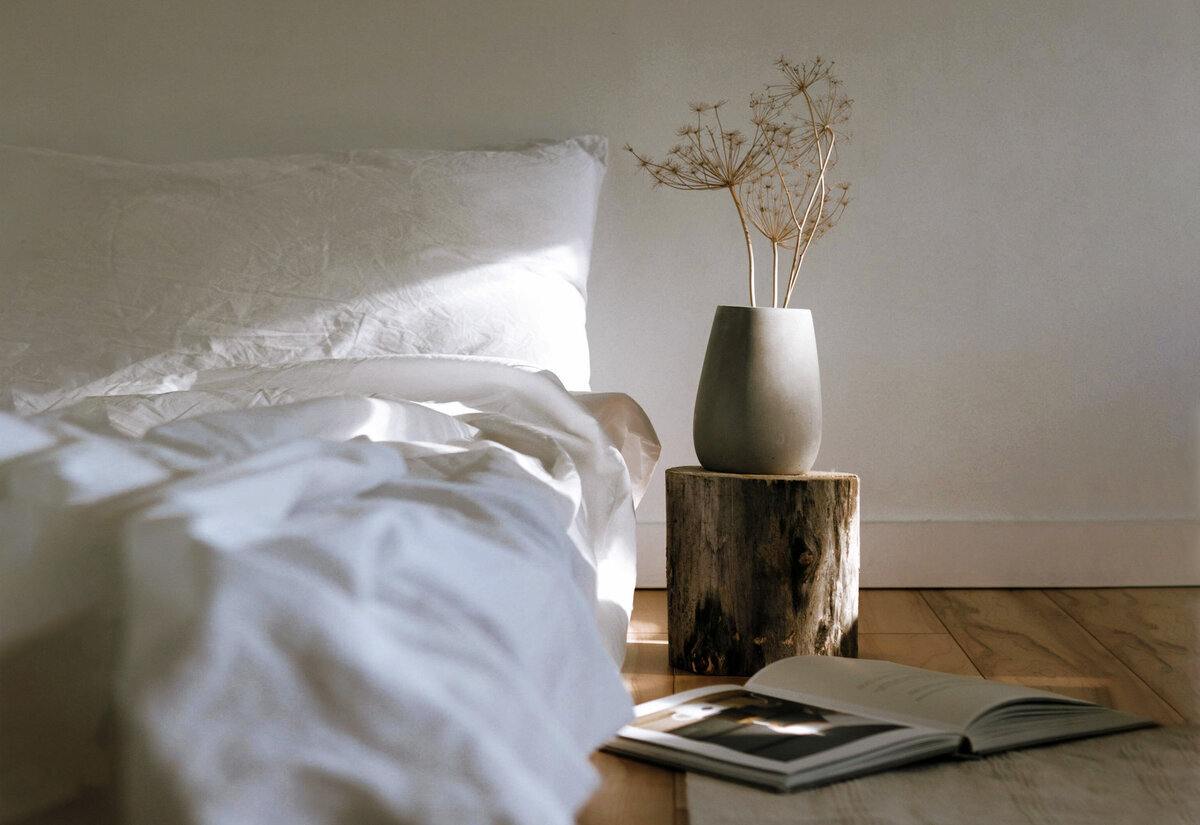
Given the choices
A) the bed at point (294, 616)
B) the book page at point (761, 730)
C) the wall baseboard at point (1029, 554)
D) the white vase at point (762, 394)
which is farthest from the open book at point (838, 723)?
the wall baseboard at point (1029, 554)

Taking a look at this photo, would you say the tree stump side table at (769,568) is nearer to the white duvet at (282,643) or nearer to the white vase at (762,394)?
the white vase at (762,394)

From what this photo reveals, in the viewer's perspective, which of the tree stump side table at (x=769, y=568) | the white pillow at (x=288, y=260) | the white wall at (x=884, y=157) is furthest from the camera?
the white wall at (x=884, y=157)

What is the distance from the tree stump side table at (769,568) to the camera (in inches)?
70.1

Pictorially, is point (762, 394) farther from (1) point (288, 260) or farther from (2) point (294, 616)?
(2) point (294, 616)

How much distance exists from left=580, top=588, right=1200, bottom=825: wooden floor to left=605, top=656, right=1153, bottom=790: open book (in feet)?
0.23

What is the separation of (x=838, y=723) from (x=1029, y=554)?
134 centimetres

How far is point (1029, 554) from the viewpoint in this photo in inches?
98.3

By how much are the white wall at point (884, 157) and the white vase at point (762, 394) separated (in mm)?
621

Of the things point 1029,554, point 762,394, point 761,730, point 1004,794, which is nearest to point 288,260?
point 762,394

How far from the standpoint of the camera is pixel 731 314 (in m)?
1.91

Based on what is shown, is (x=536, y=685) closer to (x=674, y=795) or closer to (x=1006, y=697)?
(x=674, y=795)

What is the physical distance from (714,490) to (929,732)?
62 centimetres

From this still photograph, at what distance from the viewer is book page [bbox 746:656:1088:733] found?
1.35 m

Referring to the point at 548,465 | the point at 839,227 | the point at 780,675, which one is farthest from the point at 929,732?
the point at 839,227
